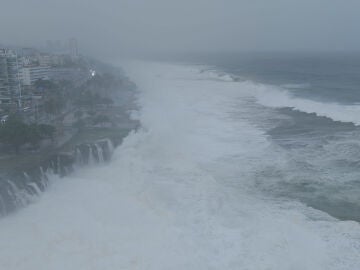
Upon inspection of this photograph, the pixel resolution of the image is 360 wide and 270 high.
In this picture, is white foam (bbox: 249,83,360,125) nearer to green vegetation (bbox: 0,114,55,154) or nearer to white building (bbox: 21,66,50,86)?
green vegetation (bbox: 0,114,55,154)

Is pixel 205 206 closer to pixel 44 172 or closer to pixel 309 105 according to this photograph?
pixel 44 172

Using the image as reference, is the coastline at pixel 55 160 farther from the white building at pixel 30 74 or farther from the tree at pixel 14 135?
the white building at pixel 30 74

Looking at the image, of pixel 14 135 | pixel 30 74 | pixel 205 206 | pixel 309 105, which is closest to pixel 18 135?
pixel 14 135

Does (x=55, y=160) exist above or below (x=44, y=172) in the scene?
above

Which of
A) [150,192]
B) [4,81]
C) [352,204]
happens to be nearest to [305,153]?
[352,204]

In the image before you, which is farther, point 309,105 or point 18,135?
point 309,105

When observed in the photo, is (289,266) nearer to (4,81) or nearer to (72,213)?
(72,213)

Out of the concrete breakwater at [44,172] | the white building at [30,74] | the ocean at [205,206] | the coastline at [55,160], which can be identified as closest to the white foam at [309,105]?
the ocean at [205,206]
